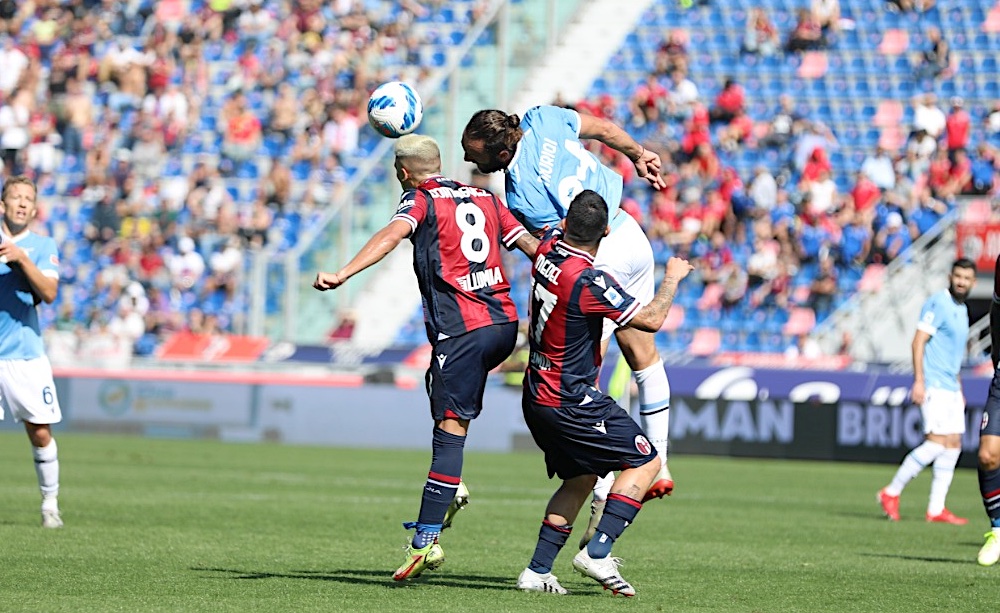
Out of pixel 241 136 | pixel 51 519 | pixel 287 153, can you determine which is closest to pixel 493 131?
pixel 51 519

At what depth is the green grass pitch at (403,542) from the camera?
7758 mm

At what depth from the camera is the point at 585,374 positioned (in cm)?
790

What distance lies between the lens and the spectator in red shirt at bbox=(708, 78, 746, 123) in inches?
1100

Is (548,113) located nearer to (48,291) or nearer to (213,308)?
(48,291)

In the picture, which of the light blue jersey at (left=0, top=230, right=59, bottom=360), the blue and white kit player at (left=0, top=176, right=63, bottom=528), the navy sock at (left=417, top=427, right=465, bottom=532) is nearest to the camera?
the navy sock at (left=417, top=427, right=465, bottom=532)

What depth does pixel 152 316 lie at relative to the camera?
27375 millimetres

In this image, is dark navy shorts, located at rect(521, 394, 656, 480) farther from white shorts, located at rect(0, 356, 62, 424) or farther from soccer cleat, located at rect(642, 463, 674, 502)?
white shorts, located at rect(0, 356, 62, 424)

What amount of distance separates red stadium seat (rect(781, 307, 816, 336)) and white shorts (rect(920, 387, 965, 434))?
9893 mm

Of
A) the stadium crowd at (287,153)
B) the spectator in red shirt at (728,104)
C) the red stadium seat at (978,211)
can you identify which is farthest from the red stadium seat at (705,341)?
the spectator in red shirt at (728,104)

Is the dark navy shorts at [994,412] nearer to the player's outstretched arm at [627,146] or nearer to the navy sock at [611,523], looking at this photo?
the player's outstretched arm at [627,146]

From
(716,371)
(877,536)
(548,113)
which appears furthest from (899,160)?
(548,113)

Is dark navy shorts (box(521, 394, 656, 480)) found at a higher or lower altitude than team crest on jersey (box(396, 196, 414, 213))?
lower

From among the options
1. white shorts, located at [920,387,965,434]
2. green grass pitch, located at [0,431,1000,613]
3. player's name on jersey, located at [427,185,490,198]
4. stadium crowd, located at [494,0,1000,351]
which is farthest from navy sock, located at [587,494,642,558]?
stadium crowd, located at [494,0,1000,351]

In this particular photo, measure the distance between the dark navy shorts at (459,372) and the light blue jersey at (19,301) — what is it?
3715 millimetres
